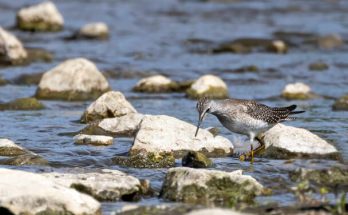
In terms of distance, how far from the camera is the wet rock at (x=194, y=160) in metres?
11.8

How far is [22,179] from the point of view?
32.1 ft

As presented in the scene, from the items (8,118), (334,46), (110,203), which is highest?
(334,46)

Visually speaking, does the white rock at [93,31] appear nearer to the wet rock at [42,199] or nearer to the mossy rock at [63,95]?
the mossy rock at [63,95]

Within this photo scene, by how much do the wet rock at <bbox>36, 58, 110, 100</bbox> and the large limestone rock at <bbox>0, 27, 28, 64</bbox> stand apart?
399 centimetres

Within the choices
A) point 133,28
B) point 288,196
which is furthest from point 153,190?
point 133,28

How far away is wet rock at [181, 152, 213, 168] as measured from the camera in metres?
11.8

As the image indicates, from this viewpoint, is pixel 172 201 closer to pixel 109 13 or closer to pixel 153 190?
pixel 153 190

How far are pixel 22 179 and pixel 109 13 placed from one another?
882 inches

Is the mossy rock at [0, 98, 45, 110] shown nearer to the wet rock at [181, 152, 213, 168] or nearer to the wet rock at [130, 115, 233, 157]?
the wet rock at [130, 115, 233, 157]

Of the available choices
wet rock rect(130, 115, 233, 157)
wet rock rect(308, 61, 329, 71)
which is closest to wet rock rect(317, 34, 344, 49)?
wet rock rect(308, 61, 329, 71)

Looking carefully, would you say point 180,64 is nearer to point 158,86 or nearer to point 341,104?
point 158,86

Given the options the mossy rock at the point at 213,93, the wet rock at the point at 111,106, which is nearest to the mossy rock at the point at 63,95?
the mossy rock at the point at 213,93

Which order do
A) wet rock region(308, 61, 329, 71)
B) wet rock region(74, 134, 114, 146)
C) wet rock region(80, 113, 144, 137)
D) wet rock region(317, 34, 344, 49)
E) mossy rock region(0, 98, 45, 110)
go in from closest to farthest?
wet rock region(74, 134, 114, 146)
wet rock region(80, 113, 144, 137)
mossy rock region(0, 98, 45, 110)
wet rock region(308, 61, 329, 71)
wet rock region(317, 34, 344, 49)

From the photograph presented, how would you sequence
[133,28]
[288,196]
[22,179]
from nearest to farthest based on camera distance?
[22,179] < [288,196] < [133,28]
